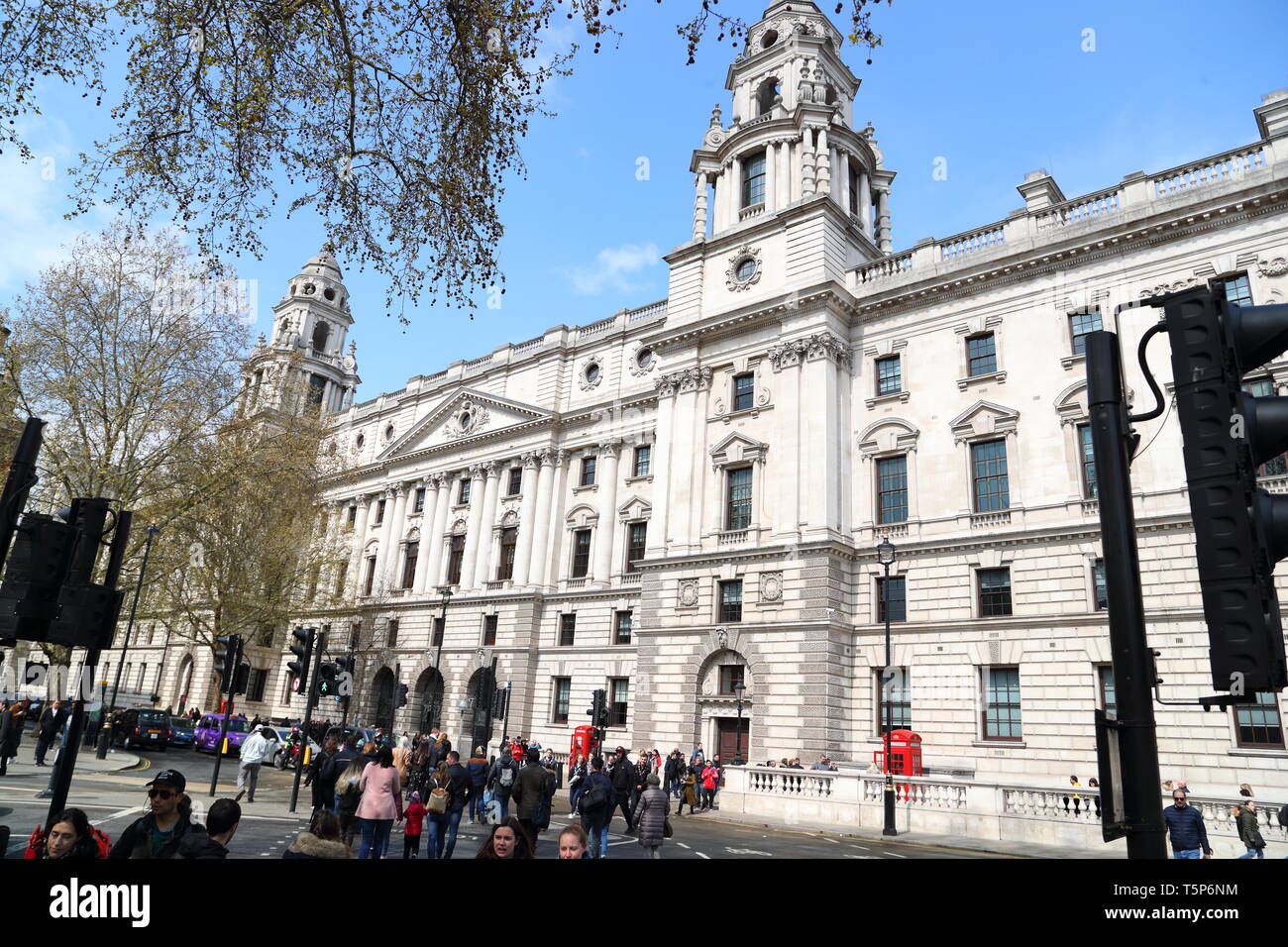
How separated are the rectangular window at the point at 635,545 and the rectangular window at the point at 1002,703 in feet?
59.9

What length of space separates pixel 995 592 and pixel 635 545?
18560mm

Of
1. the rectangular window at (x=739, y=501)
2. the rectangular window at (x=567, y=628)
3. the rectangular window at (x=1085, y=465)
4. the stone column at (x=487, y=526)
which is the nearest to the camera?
the rectangular window at (x=1085, y=465)

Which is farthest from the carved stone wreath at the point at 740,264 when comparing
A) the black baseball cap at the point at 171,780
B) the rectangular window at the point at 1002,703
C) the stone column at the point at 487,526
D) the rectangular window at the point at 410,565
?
the black baseball cap at the point at 171,780

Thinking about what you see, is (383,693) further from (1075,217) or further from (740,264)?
(1075,217)

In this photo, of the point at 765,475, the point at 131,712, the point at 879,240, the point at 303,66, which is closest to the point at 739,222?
the point at 879,240

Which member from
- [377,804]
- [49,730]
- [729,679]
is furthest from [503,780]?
[729,679]

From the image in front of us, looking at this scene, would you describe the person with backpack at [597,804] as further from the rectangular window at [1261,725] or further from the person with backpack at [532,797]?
the rectangular window at [1261,725]

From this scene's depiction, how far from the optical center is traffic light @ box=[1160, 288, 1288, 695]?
2.70 m

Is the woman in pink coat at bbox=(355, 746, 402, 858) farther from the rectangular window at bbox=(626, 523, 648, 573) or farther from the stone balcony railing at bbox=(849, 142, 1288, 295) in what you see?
the rectangular window at bbox=(626, 523, 648, 573)

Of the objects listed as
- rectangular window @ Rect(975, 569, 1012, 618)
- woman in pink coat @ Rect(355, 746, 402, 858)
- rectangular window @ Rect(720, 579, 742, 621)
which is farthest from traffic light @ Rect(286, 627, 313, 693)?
rectangular window @ Rect(975, 569, 1012, 618)

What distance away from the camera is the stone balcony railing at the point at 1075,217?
26406mm
